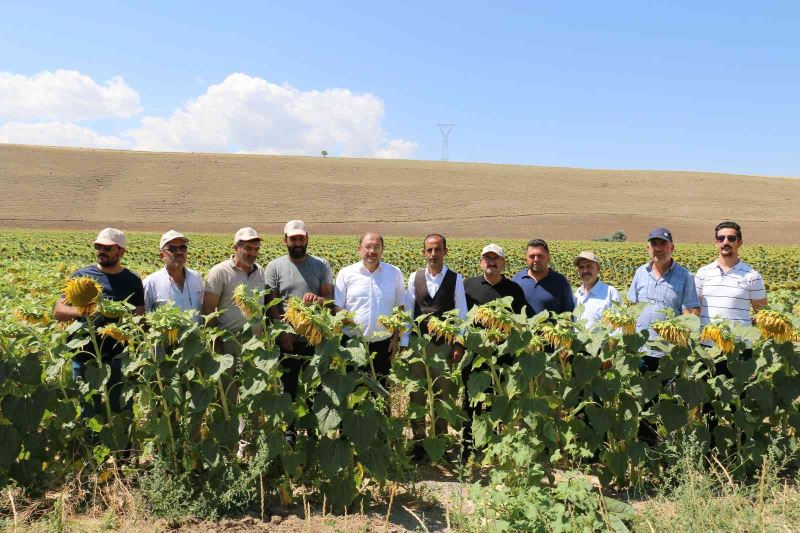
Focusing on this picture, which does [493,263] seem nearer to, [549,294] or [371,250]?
[549,294]

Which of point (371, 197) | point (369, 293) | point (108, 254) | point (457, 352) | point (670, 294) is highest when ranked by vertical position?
point (371, 197)

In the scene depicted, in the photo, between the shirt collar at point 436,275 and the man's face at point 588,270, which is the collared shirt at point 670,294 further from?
the shirt collar at point 436,275

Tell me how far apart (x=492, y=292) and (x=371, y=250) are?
1.09m

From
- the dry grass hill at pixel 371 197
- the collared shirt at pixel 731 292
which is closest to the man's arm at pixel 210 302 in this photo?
the collared shirt at pixel 731 292

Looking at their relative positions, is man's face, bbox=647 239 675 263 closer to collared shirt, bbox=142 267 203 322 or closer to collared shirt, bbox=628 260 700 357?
collared shirt, bbox=628 260 700 357

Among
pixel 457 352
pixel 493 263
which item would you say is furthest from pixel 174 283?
pixel 493 263

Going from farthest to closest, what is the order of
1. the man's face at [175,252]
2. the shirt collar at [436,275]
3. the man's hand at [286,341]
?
the shirt collar at [436,275] < the man's face at [175,252] < the man's hand at [286,341]

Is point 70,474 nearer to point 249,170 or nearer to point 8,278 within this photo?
point 8,278

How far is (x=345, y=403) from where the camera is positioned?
149 inches

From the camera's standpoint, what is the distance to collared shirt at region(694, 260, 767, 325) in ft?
16.2

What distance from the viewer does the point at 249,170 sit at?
7188 centimetres

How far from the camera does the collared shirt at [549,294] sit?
5.29 metres

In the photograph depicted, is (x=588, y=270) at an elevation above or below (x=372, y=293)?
above

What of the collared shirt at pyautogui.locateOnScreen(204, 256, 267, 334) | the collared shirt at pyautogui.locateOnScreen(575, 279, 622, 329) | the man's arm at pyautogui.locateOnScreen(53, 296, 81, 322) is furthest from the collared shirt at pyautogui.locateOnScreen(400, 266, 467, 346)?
the man's arm at pyautogui.locateOnScreen(53, 296, 81, 322)
